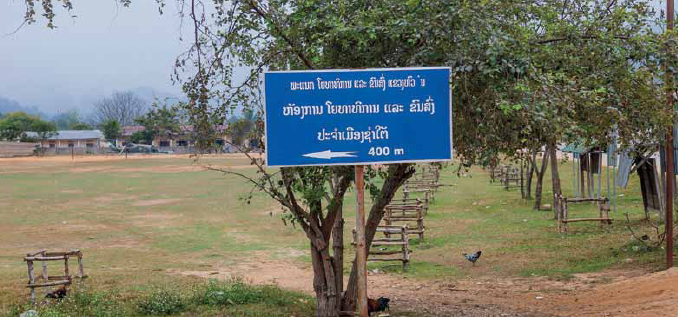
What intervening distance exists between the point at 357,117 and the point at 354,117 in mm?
26

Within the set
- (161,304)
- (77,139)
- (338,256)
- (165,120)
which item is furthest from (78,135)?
(338,256)

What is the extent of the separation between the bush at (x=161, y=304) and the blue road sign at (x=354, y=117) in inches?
178

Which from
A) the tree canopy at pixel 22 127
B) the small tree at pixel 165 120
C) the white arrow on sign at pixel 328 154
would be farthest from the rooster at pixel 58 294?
the tree canopy at pixel 22 127

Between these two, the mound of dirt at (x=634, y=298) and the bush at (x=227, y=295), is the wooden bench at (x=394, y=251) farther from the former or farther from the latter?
the mound of dirt at (x=634, y=298)

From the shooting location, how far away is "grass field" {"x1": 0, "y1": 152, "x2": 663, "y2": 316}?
529 inches

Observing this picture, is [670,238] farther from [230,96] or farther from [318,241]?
[230,96]

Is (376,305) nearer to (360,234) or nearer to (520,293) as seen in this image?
(360,234)

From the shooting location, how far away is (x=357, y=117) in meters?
5.72

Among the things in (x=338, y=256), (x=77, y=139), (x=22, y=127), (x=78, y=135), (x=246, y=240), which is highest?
(x=22, y=127)

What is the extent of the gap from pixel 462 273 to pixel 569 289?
9.13 feet

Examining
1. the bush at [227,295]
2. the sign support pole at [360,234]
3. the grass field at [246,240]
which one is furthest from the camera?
the grass field at [246,240]

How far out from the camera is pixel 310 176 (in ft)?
27.4

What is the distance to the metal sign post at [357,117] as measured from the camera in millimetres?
5711

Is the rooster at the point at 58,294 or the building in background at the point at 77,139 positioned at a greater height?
the building in background at the point at 77,139
